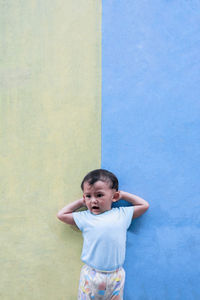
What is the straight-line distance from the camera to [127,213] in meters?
1.41

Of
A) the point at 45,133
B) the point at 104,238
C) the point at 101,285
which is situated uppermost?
the point at 45,133

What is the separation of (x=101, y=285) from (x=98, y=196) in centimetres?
42

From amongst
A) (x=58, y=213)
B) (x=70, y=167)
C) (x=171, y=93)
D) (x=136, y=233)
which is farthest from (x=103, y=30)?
(x=136, y=233)

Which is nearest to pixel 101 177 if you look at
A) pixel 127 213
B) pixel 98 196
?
pixel 98 196

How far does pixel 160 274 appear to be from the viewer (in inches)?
58.6

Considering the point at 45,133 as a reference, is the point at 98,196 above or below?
below

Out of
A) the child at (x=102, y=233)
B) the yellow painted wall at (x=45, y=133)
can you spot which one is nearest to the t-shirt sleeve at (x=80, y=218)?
the child at (x=102, y=233)

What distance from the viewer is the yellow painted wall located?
1.51 metres

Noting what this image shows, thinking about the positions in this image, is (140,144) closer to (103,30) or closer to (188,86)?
(188,86)

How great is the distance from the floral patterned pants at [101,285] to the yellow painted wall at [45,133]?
0.58 ft

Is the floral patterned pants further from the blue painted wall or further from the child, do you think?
the blue painted wall

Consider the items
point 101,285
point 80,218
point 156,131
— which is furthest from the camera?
point 156,131

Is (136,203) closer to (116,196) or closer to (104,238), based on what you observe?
(116,196)

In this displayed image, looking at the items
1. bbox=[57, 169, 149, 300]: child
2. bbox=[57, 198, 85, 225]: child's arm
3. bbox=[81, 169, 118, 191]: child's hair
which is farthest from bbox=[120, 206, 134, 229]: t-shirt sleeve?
bbox=[57, 198, 85, 225]: child's arm
